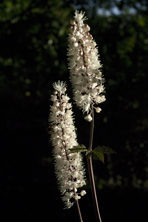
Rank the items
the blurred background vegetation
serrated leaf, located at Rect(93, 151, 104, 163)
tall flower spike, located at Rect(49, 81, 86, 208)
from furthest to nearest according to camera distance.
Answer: the blurred background vegetation < tall flower spike, located at Rect(49, 81, 86, 208) < serrated leaf, located at Rect(93, 151, 104, 163)

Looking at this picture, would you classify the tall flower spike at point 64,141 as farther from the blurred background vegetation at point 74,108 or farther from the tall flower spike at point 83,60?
the blurred background vegetation at point 74,108

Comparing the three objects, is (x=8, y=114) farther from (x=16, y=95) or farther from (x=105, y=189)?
(x=105, y=189)

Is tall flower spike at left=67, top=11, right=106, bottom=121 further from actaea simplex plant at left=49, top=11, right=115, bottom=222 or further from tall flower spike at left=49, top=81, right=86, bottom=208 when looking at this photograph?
tall flower spike at left=49, top=81, right=86, bottom=208

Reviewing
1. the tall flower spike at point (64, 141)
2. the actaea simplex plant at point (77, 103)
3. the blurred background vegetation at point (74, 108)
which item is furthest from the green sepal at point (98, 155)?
the blurred background vegetation at point (74, 108)

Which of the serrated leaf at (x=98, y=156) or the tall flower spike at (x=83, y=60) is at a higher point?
the tall flower spike at (x=83, y=60)

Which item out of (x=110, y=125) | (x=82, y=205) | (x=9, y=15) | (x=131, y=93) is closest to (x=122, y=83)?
(x=131, y=93)

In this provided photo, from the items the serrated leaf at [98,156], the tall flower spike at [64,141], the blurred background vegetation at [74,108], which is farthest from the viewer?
the blurred background vegetation at [74,108]

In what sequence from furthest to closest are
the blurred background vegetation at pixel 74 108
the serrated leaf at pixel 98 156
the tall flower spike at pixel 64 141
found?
the blurred background vegetation at pixel 74 108 → the tall flower spike at pixel 64 141 → the serrated leaf at pixel 98 156

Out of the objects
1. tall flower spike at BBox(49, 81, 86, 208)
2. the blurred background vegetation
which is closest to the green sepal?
tall flower spike at BBox(49, 81, 86, 208)
